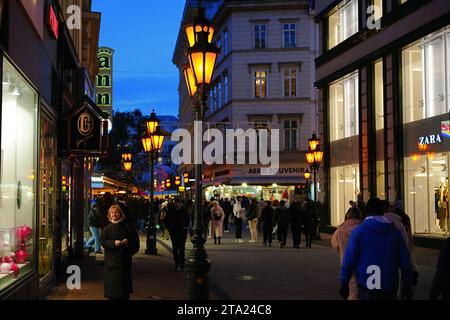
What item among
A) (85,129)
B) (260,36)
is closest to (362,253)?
(85,129)

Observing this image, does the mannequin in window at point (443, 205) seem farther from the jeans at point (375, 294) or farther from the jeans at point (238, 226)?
the jeans at point (375, 294)

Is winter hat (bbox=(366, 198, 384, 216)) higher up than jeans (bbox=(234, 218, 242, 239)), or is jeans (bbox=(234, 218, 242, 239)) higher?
winter hat (bbox=(366, 198, 384, 216))

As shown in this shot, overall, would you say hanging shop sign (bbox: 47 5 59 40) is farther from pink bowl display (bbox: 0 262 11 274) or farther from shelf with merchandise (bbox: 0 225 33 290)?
pink bowl display (bbox: 0 262 11 274)

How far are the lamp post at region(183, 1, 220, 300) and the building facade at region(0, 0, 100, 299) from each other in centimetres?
249

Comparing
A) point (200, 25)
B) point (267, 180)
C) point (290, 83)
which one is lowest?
point (267, 180)

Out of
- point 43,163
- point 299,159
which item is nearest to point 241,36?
point 299,159

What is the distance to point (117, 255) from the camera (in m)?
9.82

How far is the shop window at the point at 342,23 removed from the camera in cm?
3123

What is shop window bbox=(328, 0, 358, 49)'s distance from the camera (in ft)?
102

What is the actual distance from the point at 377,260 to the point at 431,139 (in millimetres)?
17420

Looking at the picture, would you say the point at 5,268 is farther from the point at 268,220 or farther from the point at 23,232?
the point at 268,220

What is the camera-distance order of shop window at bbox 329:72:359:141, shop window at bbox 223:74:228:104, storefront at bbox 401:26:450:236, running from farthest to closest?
shop window at bbox 223:74:228:104
shop window at bbox 329:72:359:141
storefront at bbox 401:26:450:236

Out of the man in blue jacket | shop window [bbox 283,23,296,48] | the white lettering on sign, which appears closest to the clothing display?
the white lettering on sign

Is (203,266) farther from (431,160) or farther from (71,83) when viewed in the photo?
(431,160)
